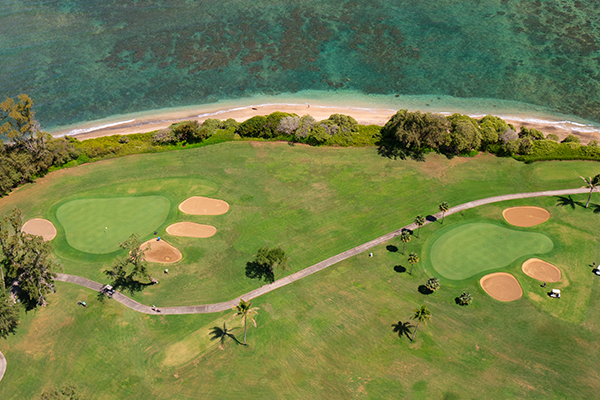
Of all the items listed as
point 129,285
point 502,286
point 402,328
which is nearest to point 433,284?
point 402,328

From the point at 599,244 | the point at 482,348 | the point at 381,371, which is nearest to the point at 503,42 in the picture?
the point at 599,244

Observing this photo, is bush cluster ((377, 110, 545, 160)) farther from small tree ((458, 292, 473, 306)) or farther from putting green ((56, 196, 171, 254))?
putting green ((56, 196, 171, 254))

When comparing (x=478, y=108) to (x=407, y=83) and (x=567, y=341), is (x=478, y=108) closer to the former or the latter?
(x=407, y=83)

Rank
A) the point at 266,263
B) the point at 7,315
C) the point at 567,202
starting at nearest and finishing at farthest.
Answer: the point at 7,315, the point at 266,263, the point at 567,202

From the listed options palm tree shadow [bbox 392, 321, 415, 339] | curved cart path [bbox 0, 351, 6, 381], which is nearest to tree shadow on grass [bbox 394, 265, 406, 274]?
palm tree shadow [bbox 392, 321, 415, 339]

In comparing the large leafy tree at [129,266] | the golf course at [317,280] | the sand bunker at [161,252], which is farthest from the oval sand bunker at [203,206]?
the large leafy tree at [129,266]

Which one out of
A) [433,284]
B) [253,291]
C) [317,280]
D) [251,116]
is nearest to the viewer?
[433,284]

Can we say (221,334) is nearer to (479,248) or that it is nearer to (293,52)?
(479,248)
